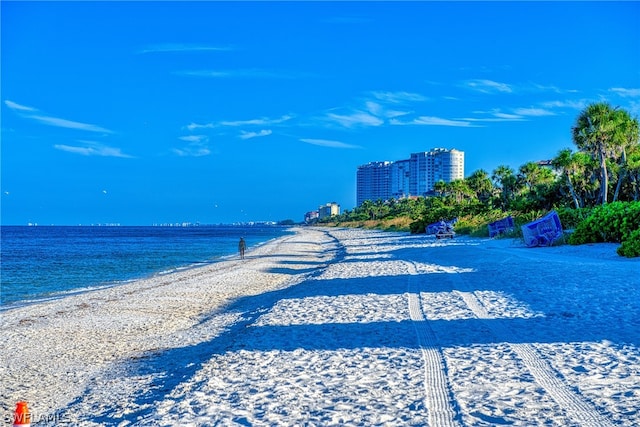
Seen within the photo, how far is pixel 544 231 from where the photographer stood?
76.6 ft

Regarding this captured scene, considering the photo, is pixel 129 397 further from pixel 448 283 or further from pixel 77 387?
pixel 448 283

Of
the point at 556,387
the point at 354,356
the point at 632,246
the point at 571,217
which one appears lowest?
the point at 354,356

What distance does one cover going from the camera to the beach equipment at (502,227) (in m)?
31.5

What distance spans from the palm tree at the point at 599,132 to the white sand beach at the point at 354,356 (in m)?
17.5

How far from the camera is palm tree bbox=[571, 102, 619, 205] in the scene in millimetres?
29859

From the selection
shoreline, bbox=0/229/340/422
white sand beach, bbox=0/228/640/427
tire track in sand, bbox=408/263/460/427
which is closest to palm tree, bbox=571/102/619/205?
white sand beach, bbox=0/228/640/427

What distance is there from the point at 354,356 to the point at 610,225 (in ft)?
54.4

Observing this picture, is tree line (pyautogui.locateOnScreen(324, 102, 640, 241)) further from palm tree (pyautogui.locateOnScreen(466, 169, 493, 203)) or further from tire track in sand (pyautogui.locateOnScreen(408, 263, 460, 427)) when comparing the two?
Answer: tire track in sand (pyautogui.locateOnScreen(408, 263, 460, 427))

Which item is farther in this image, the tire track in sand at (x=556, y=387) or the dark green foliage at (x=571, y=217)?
the dark green foliage at (x=571, y=217)

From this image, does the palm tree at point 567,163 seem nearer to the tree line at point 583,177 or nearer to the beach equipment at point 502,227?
the tree line at point 583,177

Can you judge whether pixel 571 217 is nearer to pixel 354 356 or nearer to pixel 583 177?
pixel 583 177

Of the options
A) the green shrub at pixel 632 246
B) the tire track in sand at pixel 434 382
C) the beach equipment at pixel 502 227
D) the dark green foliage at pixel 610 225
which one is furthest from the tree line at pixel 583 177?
the tire track in sand at pixel 434 382

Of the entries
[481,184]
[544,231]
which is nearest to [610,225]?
[544,231]

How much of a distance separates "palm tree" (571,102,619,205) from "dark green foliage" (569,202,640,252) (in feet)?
29.3
